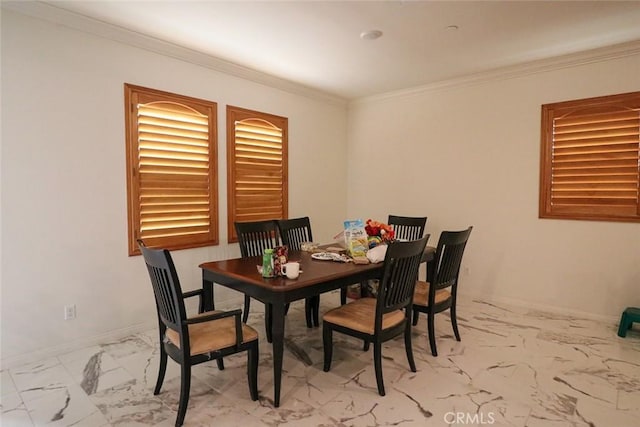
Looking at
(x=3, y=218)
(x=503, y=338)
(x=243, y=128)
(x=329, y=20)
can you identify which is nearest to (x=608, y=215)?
(x=503, y=338)

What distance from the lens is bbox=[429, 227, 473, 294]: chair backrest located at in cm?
279

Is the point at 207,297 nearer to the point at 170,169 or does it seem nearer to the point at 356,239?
the point at 356,239

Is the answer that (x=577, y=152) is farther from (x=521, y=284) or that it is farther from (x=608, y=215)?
(x=521, y=284)

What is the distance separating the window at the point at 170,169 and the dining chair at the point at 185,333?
1.37m

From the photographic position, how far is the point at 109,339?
3.14m

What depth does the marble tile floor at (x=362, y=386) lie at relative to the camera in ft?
6.88

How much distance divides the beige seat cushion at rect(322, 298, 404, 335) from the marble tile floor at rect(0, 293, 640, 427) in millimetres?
406

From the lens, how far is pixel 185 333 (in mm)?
1973

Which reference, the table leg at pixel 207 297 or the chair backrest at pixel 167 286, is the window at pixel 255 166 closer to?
the table leg at pixel 207 297

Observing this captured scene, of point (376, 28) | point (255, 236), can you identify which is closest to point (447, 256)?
point (255, 236)

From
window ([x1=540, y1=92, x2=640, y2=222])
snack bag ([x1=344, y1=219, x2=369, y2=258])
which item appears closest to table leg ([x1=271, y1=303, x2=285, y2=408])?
snack bag ([x1=344, y1=219, x2=369, y2=258])

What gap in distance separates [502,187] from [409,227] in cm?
116

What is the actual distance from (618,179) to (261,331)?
145 inches

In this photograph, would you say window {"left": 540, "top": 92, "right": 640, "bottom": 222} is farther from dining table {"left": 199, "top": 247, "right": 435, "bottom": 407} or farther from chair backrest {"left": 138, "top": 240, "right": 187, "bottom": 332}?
chair backrest {"left": 138, "top": 240, "right": 187, "bottom": 332}
